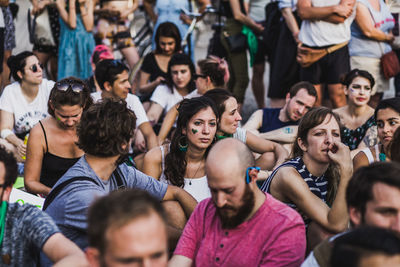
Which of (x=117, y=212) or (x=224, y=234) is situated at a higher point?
(x=117, y=212)

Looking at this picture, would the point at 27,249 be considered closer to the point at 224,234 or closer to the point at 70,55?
the point at 224,234

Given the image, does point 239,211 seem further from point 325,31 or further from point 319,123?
point 325,31

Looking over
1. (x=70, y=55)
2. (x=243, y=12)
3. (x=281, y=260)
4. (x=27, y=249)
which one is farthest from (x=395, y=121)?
(x=70, y=55)

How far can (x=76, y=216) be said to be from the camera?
110 inches

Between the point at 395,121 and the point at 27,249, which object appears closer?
the point at 27,249

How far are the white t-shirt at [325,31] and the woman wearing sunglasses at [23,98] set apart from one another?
2.79m

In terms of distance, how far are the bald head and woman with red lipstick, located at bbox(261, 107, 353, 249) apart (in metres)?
0.68

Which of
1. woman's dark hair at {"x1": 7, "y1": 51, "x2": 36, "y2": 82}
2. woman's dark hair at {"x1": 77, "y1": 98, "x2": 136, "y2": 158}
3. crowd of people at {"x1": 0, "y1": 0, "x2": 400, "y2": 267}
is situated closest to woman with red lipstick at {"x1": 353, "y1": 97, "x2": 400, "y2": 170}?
crowd of people at {"x1": 0, "y1": 0, "x2": 400, "y2": 267}

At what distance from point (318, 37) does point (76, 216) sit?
4.07 metres

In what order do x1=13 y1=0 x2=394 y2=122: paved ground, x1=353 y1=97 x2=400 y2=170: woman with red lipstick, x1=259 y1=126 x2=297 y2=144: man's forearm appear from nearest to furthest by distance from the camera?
x1=353 y1=97 x2=400 y2=170: woman with red lipstick < x1=259 y1=126 x2=297 y2=144: man's forearm < x1=13 y1=0 x2=394 y2=122: paved ground

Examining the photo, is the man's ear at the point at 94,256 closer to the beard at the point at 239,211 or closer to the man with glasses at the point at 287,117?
the beard at the point at 239,211

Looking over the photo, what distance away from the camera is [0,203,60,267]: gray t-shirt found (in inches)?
94.8

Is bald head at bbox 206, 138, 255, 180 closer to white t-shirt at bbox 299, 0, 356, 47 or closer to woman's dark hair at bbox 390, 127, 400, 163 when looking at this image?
woman's dark hair at bbox 390, 127, 400, 163

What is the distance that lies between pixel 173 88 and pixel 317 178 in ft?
9.96
